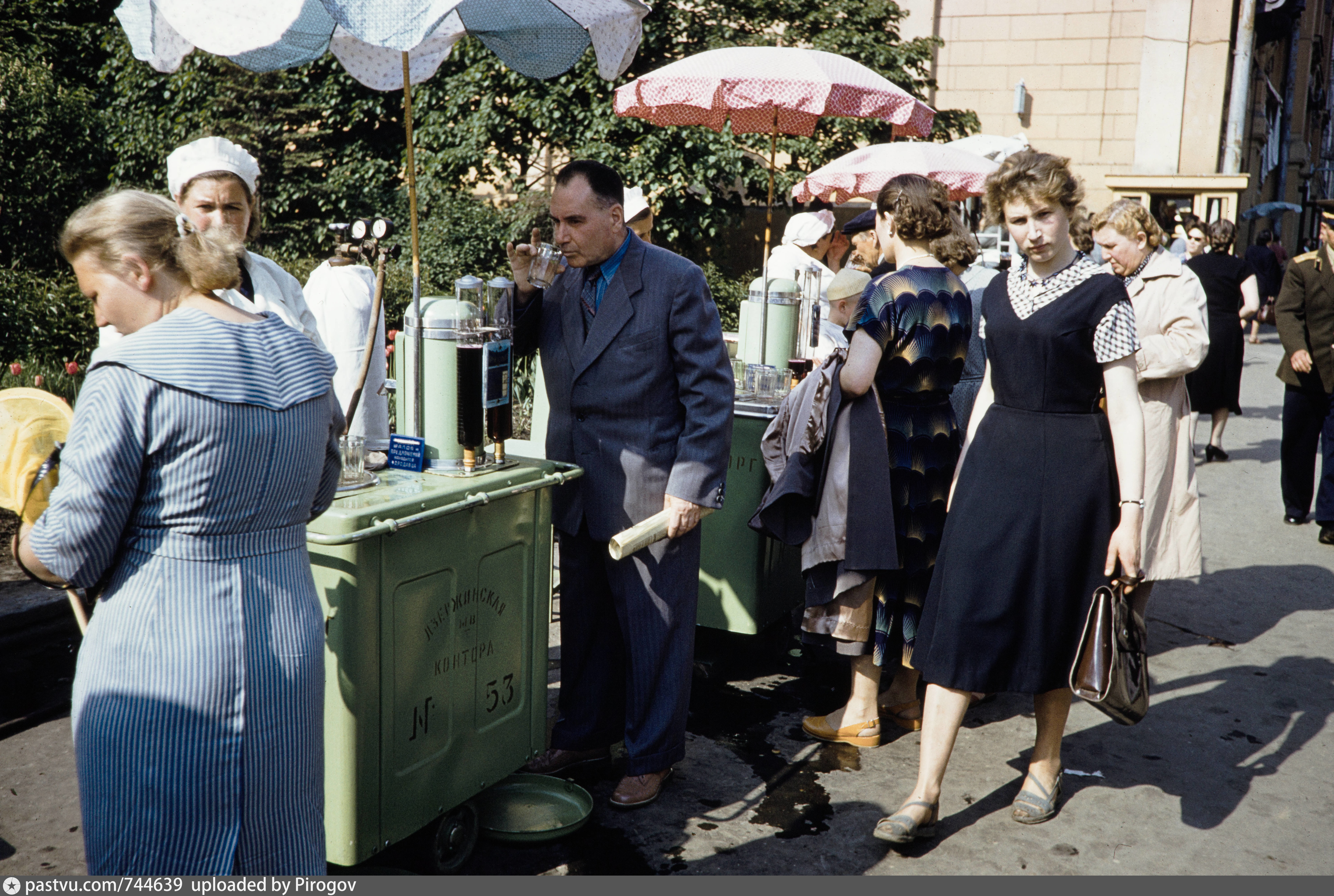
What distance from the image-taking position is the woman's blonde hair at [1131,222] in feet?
15.4

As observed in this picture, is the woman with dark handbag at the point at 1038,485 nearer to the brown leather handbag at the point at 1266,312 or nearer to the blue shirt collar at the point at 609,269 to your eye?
the blue shirt collar at the point at 609,269

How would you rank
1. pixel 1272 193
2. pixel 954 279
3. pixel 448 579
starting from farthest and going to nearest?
1. pixel 1272 193
2. pixel 954 279
3. pixel 448 579

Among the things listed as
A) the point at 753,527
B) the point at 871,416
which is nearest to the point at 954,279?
the point at 871,416

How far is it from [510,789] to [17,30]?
13.2 meters

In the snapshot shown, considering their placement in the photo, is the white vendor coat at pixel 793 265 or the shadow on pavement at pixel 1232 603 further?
the white vendor coat at pixel 793 265

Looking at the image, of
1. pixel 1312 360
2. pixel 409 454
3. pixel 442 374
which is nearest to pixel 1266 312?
pixel 1312 360

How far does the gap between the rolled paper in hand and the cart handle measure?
0.83ft

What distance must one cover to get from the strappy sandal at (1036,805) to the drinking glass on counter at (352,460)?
2.34 meters

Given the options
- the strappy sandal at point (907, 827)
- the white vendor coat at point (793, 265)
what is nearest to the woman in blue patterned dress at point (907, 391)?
the strappy sandal at point (907, 827)

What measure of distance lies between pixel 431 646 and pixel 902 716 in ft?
7.25

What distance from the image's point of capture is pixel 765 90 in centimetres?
652

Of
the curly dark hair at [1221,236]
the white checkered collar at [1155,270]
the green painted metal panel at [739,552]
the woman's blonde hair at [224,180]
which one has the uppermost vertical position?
the curly dark hair at [1221,236]

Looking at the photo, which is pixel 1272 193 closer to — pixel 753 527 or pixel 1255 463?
pixel 1255 463

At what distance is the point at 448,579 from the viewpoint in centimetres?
290
